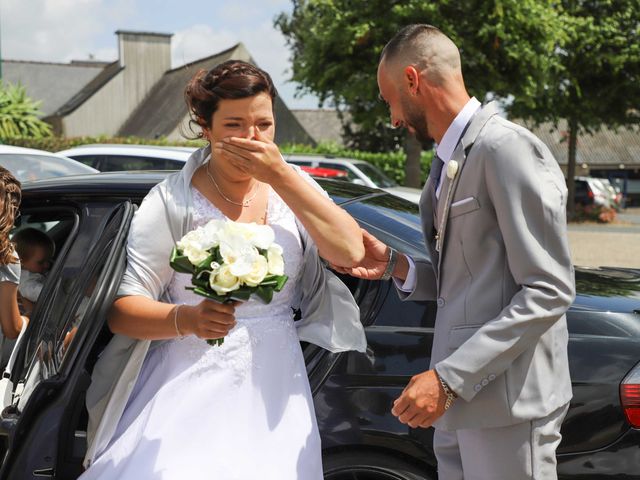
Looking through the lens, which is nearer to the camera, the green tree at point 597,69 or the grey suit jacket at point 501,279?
the grey suit jacket at point 501,279

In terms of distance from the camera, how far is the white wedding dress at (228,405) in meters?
2.29

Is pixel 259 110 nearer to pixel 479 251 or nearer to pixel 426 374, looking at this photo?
pixel 479 251

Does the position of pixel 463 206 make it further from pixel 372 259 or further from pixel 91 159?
pixel 91 159

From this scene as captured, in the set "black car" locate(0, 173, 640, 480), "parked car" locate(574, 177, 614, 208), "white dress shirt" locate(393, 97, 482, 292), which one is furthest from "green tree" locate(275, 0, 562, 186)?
"white dress shirt" locate(393, 97, 482, 292)

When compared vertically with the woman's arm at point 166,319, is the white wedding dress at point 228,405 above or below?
below

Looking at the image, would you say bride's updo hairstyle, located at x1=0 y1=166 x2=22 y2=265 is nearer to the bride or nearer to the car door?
the car door

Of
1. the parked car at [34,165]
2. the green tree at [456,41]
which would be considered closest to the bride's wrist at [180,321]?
the parked car at [34,165]

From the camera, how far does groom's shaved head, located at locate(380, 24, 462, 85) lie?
→ 226 cm

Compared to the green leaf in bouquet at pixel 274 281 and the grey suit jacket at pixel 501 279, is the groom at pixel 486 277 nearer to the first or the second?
the grey suit jacket at pixel 501 279

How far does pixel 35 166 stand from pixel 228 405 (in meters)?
5.63

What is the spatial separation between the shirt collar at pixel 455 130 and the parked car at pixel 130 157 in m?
7.27

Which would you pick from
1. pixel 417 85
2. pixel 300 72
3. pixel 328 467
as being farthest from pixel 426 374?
pixel 300 72

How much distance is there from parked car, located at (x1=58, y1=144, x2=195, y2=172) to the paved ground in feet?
20.5

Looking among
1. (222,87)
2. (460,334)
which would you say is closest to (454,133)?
(460,334)
